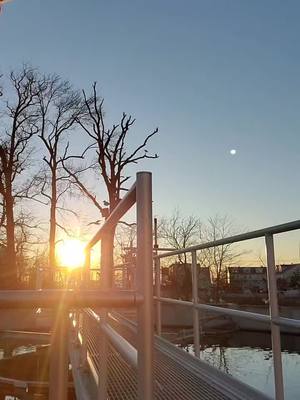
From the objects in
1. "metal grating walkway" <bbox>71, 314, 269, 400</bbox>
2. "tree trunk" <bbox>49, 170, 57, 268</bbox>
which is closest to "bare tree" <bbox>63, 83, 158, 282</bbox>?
"tree trunk" <bbox>49, 170, 57, 268</bbox>

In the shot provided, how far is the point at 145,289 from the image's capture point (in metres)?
0.79

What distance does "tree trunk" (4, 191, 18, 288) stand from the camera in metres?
16.3

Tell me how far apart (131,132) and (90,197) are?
315cm

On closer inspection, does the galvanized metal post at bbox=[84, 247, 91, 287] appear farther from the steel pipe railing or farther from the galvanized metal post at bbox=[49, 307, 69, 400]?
the steel pipe railing

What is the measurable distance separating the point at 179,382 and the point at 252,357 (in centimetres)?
1043

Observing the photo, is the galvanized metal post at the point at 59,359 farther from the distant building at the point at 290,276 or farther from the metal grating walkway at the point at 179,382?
the distant building at the point at 290,276

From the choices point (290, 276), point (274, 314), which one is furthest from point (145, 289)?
point (290, 276)

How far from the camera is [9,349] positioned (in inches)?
499

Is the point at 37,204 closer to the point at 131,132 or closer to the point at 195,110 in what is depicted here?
the point at 131,132

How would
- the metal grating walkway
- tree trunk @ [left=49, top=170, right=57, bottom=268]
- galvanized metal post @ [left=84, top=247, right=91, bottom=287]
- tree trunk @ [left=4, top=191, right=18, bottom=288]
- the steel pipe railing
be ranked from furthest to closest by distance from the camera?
tree trunk @ [left=49, top=170, right=57, bottom=268]
tree trunk @ [left=4, top=191, right=18, bottom=288]
the metal grating walkway
galvanized metal post @ [left=84, top=247, right=91, bottom=287]
the steel pipe railing

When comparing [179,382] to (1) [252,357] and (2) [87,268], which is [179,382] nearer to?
(2) [87,268]

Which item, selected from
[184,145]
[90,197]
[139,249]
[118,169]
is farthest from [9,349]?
[139,249]

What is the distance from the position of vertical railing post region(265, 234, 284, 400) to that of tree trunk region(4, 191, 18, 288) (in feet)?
48.9

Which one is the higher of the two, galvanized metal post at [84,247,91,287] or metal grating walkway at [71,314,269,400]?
galvanized metal post at [84,247,91,287]
